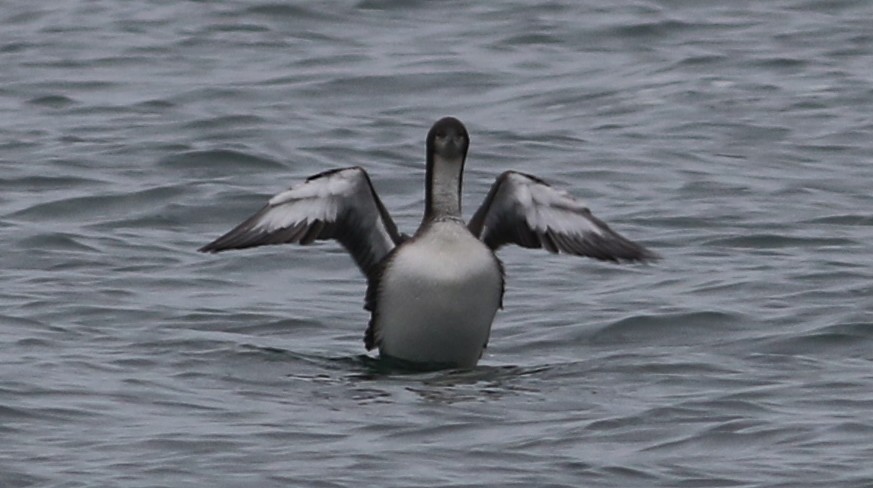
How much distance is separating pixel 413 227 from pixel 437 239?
149 inches

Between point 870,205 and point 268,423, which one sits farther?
point 870,205

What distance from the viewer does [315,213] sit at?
448 inches

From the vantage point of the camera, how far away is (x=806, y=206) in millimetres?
15664

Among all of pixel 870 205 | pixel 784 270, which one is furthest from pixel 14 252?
pixel 870 205

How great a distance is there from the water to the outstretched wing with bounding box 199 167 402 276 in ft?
1.99

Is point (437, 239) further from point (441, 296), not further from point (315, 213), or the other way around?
point (315, 213)

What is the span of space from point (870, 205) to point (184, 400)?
22.4 ft

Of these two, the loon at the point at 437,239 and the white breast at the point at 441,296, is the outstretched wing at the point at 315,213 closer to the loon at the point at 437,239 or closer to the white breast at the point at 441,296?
the loon at the point at 437,239

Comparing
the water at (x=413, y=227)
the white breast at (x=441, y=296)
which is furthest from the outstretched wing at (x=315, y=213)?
the water at (x=413, y=227)

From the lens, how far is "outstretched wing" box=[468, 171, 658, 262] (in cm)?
1152

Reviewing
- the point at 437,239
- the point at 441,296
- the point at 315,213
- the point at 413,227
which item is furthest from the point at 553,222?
the point at 413,227

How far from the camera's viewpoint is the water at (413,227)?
9383mm

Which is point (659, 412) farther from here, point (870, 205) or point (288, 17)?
point (288, 17)

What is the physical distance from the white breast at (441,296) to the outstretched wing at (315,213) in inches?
16.0
